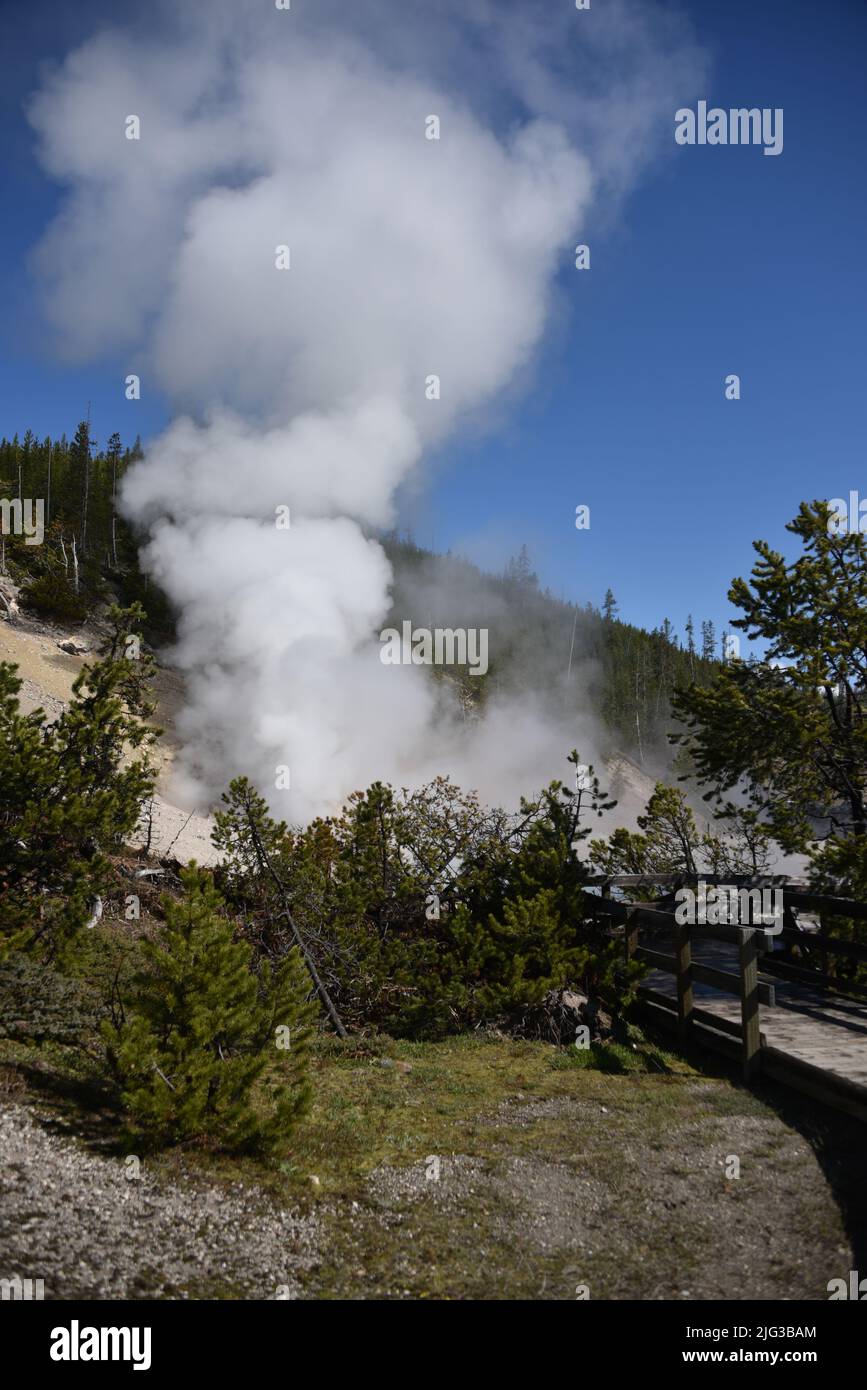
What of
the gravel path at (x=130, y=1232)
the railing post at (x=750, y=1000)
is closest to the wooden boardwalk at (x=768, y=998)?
the railing post at (x=750, y=1000)

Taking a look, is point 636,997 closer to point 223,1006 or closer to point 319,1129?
point 319,1129

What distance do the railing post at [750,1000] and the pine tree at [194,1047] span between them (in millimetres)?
4801

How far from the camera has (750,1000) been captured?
8102 mm

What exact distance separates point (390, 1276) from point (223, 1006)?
2.44 meters

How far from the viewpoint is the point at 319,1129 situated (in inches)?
273

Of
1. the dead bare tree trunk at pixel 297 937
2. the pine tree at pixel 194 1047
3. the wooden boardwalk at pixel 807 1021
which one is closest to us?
the pine tree at pixel 194 1047

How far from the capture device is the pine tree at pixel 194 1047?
221 inches

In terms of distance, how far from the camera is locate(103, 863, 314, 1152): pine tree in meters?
5.62

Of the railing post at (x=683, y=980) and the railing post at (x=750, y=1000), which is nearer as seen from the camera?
the railing post at (x=750, y=1000)

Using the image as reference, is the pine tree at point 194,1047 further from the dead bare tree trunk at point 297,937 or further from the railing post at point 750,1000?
the railing post at point 750,1000

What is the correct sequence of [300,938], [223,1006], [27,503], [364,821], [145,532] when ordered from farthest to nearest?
[27,503] < [145,532] < [364,821] < [300,938] < [223,1006]

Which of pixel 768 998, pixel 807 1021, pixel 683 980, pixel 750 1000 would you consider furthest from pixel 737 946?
pixel 807 1021

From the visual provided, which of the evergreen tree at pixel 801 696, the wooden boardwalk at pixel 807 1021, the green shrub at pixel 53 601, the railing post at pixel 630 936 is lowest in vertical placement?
the wooden boardwalk at pixel 807 1021
